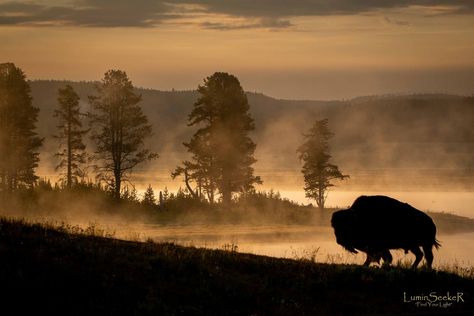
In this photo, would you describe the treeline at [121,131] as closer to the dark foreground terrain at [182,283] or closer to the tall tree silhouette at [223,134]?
the tall tree silhouette at [223,134]

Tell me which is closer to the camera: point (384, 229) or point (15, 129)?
point (384, 229)

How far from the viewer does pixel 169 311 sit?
602 inches

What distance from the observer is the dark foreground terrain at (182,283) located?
15.4m

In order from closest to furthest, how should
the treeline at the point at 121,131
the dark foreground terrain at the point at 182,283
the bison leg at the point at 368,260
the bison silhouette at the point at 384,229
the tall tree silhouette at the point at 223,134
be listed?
the dark foreground terrain at the point at 182,283 < the bison leg at the point at 368,260 < the bison silhouette at the point at 384,229 < the treeline at the point at 121,131 < the tall tree silhouette at the point at 223,134

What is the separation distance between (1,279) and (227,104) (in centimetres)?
4578

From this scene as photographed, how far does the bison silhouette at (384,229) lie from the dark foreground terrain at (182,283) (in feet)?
7.94

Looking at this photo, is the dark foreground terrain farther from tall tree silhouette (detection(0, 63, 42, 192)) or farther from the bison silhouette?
tall tree silhouette (detection(0, 63, 42, 192))

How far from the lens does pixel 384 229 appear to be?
73.5 ft

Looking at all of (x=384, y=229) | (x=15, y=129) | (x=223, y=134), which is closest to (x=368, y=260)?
(x=384, y=229)

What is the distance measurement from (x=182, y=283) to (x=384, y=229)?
737 cm

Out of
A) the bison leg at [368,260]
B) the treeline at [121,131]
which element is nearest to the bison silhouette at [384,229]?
the bison leg at [368,260]

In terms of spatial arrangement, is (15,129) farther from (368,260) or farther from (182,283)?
(182,283)

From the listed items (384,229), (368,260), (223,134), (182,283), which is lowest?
(182,283)

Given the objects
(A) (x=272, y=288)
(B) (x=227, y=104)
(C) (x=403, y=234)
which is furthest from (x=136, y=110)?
(A) (x=272, y=288)
